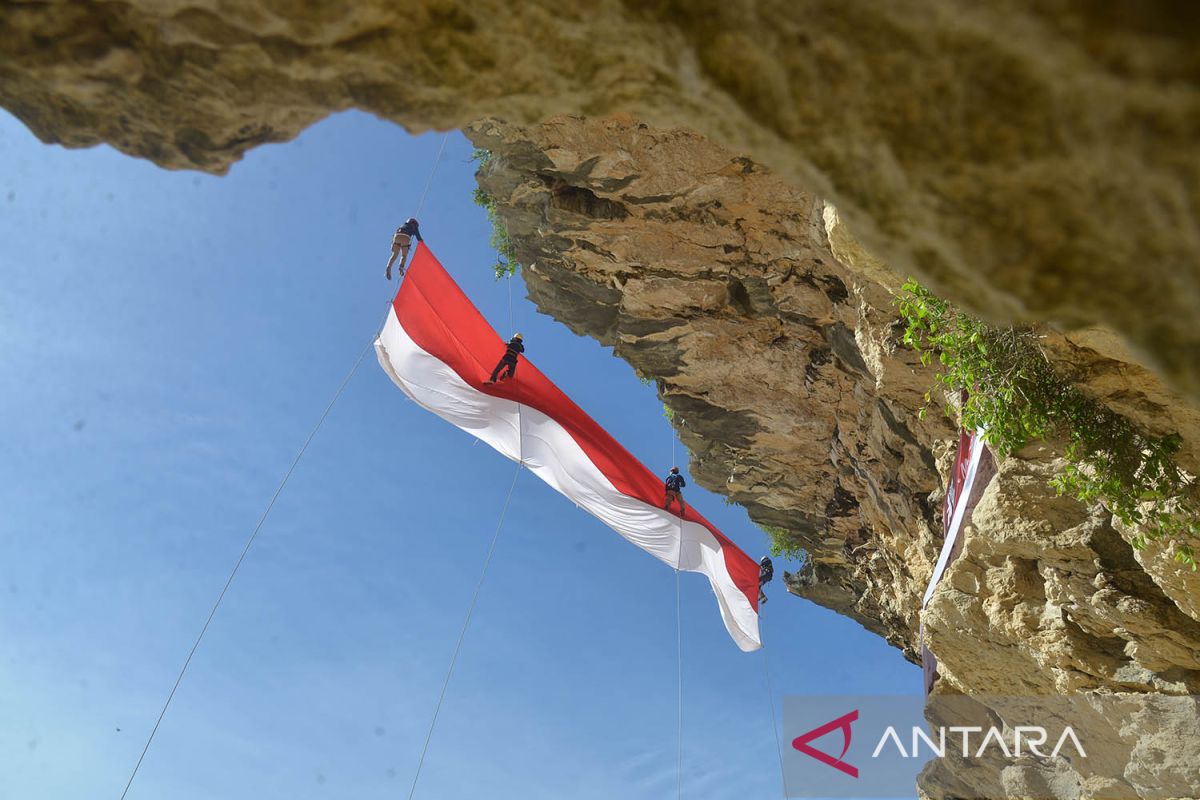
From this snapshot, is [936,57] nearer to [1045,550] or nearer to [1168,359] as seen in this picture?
[1168,359]

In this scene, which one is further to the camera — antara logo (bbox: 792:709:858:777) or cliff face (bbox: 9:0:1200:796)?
antara logo (bbox: 792:709:858:777)

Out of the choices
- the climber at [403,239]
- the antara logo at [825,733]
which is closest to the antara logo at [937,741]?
the antara logo at [825,733]

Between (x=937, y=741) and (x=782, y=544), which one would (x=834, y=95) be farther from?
(x=782, y=544)

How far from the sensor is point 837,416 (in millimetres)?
12891

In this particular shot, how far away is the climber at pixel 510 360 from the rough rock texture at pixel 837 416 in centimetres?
221

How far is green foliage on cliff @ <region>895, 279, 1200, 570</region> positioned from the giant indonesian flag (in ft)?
18.8

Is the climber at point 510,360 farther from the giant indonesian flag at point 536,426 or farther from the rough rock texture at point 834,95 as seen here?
the rough rock texture at point 834,95

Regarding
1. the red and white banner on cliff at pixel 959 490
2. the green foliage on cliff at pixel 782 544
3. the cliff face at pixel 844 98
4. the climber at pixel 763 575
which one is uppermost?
the cliff face at pixel 844 98

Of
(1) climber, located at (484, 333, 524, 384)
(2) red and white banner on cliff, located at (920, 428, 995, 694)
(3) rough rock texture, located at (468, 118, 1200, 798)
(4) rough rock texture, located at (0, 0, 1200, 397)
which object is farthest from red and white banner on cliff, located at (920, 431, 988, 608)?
(4) rough rock texture, located at (0, 0, 1200, 397)

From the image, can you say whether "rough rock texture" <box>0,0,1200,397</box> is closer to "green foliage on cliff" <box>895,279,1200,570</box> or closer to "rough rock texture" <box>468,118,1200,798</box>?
"rough rock texture" <box>468,118,1200,798</box>

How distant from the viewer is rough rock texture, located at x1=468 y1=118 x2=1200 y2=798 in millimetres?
6656

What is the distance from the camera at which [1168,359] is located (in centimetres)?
165

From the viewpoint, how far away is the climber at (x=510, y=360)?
10.5 meters

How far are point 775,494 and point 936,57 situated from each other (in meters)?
13.8
